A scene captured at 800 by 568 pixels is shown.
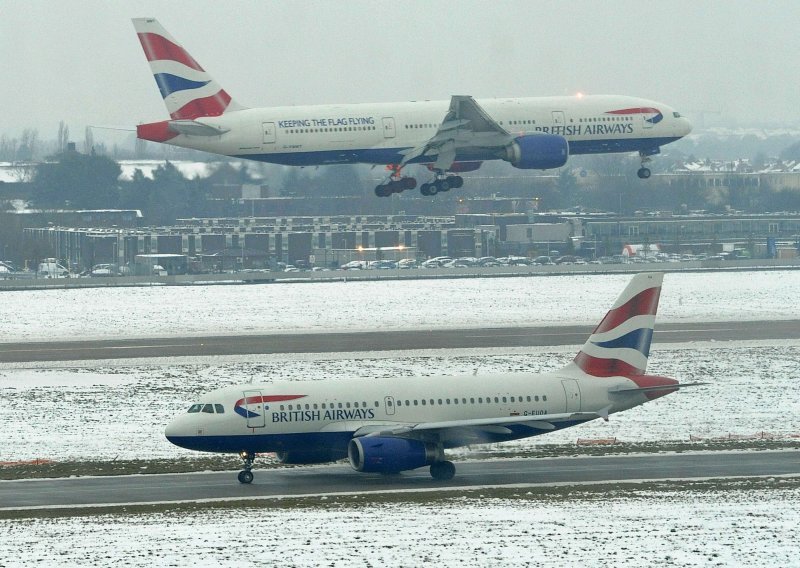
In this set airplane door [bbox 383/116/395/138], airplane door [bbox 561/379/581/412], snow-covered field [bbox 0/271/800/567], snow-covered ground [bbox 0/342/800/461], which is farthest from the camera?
airplane door [bbox 383/116/395/138]

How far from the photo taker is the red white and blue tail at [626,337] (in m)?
42.8

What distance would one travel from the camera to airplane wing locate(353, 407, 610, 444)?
39.2 meters

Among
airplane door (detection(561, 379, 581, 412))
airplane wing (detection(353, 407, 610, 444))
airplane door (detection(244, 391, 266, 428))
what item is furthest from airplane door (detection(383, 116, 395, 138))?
airplane door (detection(244, 391, 266, 428))

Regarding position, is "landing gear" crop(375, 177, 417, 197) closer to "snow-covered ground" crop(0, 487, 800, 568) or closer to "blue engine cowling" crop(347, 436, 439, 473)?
"blue engine cowling" crop(347, 436, 439, 473)

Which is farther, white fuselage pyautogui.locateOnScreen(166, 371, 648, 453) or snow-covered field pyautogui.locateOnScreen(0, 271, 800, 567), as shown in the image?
white fuselage pyautogui.locateOnScreen(166, 371, 648, 453)

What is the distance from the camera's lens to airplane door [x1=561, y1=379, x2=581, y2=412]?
41.8 metres

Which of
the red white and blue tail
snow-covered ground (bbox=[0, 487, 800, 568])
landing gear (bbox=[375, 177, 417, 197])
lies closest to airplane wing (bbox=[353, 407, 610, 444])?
the red white and blue tail

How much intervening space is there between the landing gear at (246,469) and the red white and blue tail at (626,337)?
10.8 m

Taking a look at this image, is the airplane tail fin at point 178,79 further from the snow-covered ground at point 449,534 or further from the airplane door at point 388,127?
the snow-covered ground at point 449,534

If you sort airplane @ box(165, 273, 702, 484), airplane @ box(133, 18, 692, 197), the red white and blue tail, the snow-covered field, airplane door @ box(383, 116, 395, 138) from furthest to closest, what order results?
airplane door @ box(383, 116, 395, 138), airplane @ box(133, 18, 692, 197), the red white and blue tail, airplane @ box(165, 273, 702, 484), the snow-covered field

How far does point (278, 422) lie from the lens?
3947 centimetres

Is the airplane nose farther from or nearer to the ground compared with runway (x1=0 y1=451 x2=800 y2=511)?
farther from the ground

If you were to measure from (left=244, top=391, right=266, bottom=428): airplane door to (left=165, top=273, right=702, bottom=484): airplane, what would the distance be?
3 cm

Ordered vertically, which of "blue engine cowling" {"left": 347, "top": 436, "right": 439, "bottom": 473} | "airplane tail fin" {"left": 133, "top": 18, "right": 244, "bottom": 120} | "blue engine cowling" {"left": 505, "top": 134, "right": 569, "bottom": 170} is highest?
"airplane tail fin" {"left": 133, "top": 18, "right": 244, "bottom": 120}
